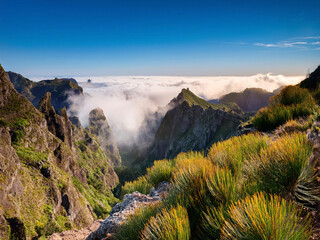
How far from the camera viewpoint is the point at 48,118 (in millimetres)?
87750

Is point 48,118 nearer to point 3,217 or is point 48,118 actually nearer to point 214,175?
point 3,217

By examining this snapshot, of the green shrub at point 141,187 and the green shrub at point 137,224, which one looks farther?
the green shrub at point 141,187

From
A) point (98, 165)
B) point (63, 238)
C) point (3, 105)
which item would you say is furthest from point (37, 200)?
point (98, 165)

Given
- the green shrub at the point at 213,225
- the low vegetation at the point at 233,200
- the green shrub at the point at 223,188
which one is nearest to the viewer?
the low vegetation at the point at 233,200

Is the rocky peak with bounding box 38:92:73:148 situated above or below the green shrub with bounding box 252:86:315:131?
below

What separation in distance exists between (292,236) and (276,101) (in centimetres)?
1153

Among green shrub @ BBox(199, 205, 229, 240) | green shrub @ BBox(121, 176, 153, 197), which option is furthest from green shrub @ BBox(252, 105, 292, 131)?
green shrub @ BBox(199, 205, 229, 240)

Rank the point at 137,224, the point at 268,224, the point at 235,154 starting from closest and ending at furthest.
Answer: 1. the point at 268,224
2. the point at 137,224
3. the point at 235,154

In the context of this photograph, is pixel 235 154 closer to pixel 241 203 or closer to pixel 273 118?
pixel 241 203

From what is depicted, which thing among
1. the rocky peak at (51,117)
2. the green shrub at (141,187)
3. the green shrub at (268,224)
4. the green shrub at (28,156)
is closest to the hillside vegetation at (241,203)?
the green shrub at (268,224)

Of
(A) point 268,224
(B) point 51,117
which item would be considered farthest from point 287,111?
(B) point 51,117

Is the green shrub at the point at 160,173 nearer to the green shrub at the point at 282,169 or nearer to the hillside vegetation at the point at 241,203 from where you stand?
the hillside vegetation at the point at 241,203

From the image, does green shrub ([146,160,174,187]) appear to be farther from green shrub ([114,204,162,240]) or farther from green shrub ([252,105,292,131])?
green shrub ([252,105,292,131])

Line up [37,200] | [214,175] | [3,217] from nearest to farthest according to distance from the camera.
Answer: [214,175]
[3,217]
[37,200]
